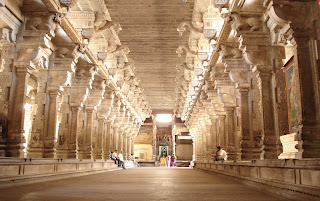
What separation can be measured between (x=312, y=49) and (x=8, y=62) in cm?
704

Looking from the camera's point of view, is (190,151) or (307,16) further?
(190,151)

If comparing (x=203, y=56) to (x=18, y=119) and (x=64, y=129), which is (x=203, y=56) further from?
(x=18, y=119)

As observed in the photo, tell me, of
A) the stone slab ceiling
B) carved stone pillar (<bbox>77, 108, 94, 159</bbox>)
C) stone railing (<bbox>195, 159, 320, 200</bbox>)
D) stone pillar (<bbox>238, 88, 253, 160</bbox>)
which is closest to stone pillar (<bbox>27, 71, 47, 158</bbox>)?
the stone slab ceiling

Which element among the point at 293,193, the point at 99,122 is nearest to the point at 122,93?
the point at 99,122

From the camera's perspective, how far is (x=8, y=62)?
27.4ft

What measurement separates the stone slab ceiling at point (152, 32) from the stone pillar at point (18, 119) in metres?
5.75

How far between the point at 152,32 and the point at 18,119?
8.87 metres

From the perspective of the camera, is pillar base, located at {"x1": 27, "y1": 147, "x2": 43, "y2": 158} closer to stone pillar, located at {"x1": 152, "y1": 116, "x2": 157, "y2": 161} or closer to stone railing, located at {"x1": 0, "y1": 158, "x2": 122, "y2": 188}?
stone railing, located at {"x1": 0, "y1": 158, "x2": 122, "y2": 188}

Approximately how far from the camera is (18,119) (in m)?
8.04

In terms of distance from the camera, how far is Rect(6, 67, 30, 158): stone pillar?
7.76 m

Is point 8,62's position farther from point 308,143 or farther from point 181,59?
point 181,59

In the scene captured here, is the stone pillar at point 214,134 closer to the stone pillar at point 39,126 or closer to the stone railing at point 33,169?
the stone railing at point 33,169

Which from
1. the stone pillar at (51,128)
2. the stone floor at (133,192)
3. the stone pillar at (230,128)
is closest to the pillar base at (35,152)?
the stone pillar at (51,128)

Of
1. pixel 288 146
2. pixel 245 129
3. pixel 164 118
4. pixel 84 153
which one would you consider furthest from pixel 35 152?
pixel 164 118
